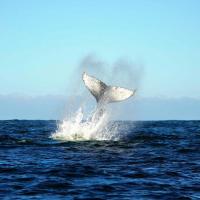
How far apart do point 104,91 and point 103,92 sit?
0.30ft

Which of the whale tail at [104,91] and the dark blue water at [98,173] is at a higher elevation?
the whale tail at [104,91]

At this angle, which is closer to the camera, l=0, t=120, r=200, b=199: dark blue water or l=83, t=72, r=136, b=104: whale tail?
l=0, t=120, r=200, b=199: dark blue water

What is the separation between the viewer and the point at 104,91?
25531 mm

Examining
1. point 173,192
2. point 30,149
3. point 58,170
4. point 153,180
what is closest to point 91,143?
point 30,149

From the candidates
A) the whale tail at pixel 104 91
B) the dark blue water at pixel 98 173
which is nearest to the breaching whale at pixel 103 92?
the whale tail at pixel 104 91

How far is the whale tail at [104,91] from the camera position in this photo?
2494 centimetres

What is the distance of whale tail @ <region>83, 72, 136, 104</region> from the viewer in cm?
2494

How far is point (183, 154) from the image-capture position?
914 inches

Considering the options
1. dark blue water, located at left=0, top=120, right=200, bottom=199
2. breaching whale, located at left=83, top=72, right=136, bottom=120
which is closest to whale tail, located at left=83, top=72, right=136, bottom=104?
breaching whale, located at left=83, top=72, right=136, bottom=120

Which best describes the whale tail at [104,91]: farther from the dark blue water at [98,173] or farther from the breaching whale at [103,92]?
the dark blue water at [98,173]

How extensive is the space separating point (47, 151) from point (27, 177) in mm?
7760

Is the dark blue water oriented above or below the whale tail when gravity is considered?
below

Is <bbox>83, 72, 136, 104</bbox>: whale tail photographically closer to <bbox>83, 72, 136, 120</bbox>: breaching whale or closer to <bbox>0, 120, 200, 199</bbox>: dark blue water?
<bbox>83, 72, 136, 120</bbox>: breaching whale

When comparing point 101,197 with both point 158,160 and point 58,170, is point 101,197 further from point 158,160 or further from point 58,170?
point 158,160
